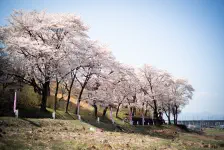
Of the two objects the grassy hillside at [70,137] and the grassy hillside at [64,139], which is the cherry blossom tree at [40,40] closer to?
the grassy hillside at [70,137]

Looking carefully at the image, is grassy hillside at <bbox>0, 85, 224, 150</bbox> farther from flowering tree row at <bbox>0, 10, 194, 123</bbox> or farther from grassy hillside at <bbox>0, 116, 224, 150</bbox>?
flowering tree row at <bbox>0, 10, 194, 123</bbox>

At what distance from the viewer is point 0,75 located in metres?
28.6

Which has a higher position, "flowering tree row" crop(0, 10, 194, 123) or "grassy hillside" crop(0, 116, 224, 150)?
"flowering tree row" crop(0, 10, 194, 123)

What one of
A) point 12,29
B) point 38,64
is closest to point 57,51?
point 38,64

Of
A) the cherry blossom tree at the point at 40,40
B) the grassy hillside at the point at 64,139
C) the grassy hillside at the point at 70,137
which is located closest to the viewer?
the grassy hillside at the point at 64,139

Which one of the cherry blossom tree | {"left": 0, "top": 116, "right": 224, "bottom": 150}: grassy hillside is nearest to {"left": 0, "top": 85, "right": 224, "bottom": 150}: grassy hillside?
{"left": 0, "top": 116, "right": 224, "bottom": 150}: grassy hillside

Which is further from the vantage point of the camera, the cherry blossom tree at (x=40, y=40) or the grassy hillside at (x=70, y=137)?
the cherry blossom tree at (x=40, y=40)

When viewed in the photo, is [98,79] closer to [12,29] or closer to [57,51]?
[57,51]

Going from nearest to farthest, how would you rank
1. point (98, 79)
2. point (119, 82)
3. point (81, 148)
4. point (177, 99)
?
point (81, 148) < point (98, 79) < point (119, 82) < point (177, 99)

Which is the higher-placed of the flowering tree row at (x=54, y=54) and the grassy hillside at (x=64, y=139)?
the flowering tree row at (x=54, y=54)

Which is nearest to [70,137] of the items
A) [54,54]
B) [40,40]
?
[54,54]

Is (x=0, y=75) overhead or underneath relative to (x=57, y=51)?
underneath

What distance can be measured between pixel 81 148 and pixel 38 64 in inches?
736

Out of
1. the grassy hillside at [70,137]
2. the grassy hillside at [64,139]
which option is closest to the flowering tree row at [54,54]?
the grassy hillside at [70,137]
